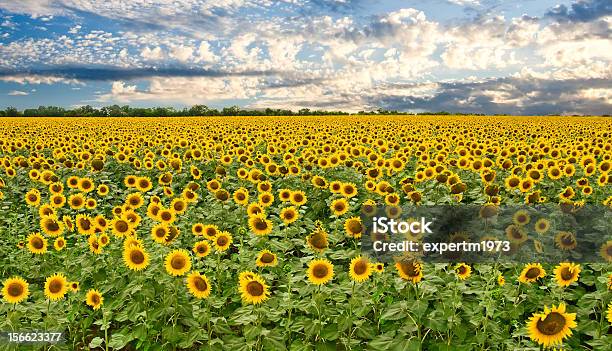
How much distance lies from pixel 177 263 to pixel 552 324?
3729 millimetres

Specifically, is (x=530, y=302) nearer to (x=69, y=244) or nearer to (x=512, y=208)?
(x=512, y=208)

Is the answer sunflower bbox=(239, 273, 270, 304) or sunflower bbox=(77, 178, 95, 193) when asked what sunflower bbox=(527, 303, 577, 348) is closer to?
sunflower bbox=(239, 273, 270, 304)

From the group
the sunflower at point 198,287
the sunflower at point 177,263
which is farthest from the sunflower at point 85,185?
the sunflower at point 198,287

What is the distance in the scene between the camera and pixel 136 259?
5.71 m

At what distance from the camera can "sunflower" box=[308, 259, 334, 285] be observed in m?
5.20

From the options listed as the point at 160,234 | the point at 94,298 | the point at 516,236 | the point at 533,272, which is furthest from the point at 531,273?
the point at 94,298

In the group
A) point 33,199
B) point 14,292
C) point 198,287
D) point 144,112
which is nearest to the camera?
point 198,287

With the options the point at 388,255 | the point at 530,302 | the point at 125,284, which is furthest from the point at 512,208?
the point at 125,284

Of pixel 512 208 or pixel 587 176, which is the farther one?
pixel 587 176

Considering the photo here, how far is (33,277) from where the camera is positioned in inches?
294

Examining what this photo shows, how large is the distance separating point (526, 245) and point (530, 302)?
81 cm

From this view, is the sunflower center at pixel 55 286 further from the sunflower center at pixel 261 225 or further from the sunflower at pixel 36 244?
the sunflower center at pixel 261 225

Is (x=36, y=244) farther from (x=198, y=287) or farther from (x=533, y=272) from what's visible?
(x=533, y=272)

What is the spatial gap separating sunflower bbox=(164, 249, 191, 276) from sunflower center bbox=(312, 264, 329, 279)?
139 centimetres
